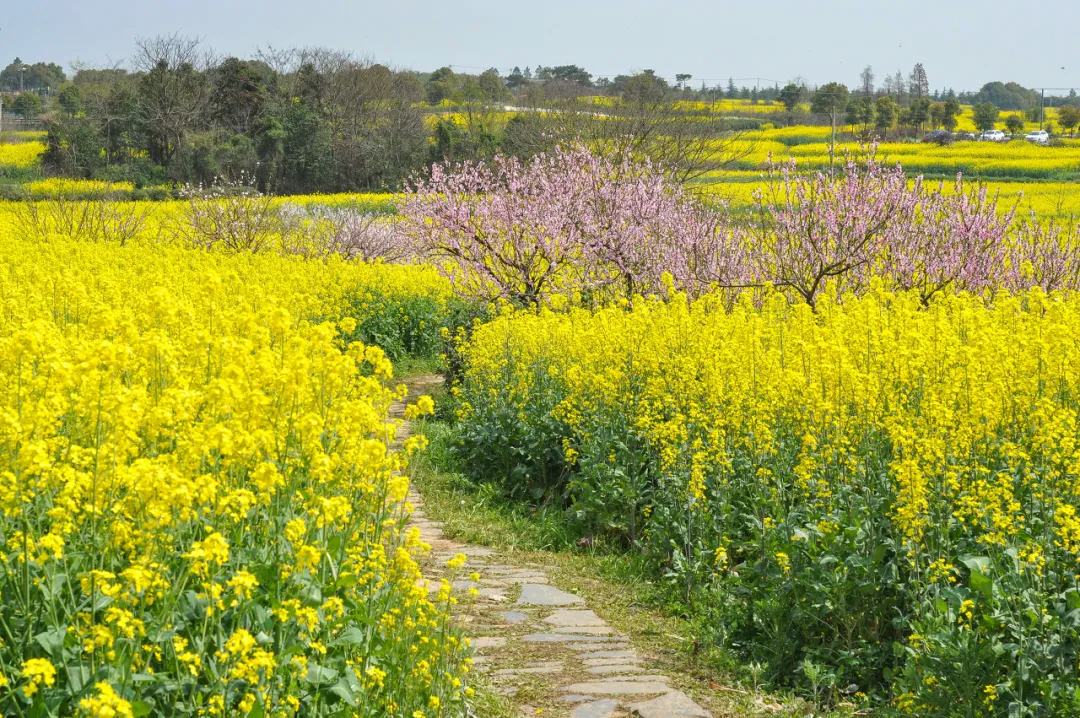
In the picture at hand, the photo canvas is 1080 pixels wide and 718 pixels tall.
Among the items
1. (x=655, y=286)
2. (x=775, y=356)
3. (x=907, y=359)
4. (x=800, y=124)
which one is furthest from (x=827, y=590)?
(x=800, y=124)

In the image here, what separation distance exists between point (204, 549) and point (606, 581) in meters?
4.36

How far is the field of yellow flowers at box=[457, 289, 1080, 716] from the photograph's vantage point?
173 inches

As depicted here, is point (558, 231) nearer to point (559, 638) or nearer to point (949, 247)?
point (949, 247)

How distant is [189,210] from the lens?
23.3 metres

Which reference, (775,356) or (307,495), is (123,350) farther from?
(775,356)

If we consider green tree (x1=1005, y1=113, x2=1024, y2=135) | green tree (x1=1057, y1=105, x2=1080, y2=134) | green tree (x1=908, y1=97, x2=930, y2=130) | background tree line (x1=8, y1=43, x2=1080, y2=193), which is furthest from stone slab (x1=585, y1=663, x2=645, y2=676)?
green tree (x1=1057, y1=105, x2=1080, y2=134)

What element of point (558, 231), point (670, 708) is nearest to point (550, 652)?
point (670, 708)

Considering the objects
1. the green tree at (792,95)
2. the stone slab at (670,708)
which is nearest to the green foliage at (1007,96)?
the green tree at (792,95)

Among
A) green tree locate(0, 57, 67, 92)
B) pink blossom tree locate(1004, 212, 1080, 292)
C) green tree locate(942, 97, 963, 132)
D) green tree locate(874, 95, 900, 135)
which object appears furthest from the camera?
green tree locate(0, 57, 67, 92)

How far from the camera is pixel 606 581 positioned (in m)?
7.07

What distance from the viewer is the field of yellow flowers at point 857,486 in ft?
14.4

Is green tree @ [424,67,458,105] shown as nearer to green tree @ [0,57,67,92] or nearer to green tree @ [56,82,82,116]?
green tree @ [56,82,82,116]

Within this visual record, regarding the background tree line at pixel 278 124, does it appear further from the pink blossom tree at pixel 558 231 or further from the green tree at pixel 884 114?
the pink blossom tree at pixel 558 231

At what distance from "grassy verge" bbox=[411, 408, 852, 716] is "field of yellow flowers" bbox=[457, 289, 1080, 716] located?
0.54ft
